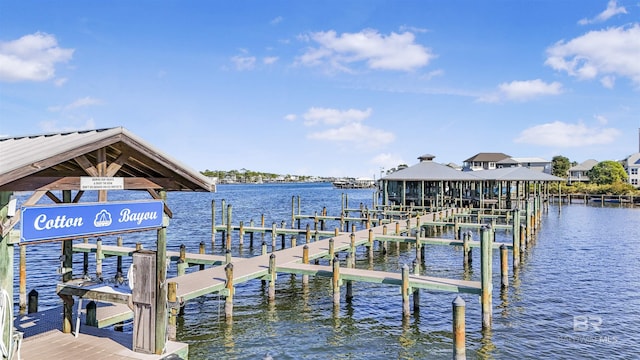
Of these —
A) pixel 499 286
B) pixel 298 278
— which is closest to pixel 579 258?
pixel 499 286

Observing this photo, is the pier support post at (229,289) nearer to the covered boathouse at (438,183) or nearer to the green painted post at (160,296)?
the green painted post at (160,296)

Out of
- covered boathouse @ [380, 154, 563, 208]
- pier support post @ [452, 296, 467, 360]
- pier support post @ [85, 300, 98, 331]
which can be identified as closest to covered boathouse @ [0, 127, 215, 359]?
pier support post @ [85, 300, 98, 331]

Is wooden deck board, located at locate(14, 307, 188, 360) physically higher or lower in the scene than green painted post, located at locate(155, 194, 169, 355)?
lower

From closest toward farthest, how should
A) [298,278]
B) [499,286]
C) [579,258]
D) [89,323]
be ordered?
[89,323], [499,286], [298,278], [579,258]

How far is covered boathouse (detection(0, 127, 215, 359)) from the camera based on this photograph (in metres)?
Answer: 6.64

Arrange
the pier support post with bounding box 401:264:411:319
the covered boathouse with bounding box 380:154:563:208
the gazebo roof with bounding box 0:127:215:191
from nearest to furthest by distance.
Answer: the gazebo roof with bounding box 0:127:215:191, the pier support post with bounding box 401:264:411:319, the covered boathouse with bounding box 380:154:563:208

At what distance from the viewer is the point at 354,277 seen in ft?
Result: 54.5

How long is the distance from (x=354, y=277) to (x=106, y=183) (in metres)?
10.5

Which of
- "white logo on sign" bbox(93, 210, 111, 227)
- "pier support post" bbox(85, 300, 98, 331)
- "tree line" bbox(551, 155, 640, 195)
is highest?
"tree line" bbox(551, 155, 640, 195)

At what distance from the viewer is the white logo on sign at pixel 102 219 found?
7.53m

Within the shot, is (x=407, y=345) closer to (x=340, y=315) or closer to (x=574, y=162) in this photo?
(x=340, y=315)

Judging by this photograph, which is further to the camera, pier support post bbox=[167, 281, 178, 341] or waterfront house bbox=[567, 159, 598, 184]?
waterfront house bbox=[567, 159, 598, 184]

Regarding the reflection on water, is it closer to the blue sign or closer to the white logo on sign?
the blue sign

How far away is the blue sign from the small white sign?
27 centimetres
